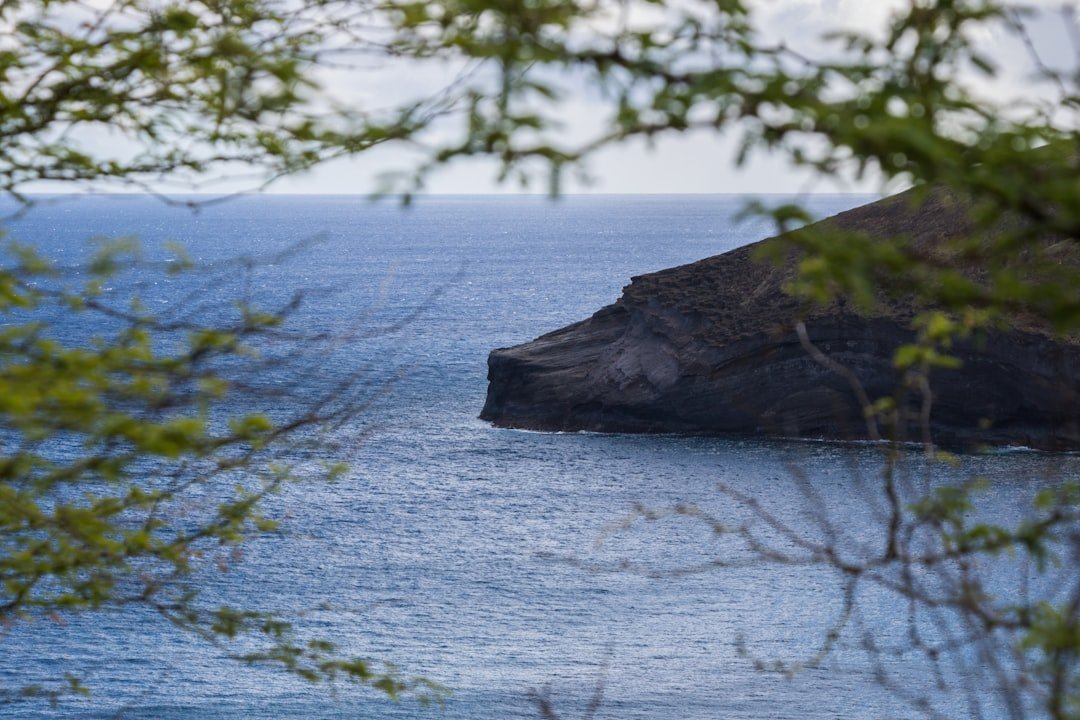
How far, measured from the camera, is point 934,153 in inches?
106

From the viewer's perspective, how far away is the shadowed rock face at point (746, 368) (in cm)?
4647

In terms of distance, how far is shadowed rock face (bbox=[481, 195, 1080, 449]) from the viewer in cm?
4647

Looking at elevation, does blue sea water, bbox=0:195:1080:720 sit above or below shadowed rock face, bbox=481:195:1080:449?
below

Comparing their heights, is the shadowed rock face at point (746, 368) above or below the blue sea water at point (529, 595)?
above

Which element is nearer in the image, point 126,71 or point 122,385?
point 122,385

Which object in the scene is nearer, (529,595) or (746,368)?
(529,595)

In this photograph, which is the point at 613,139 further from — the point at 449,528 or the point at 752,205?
the point at 449,528

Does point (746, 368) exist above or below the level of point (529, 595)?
above

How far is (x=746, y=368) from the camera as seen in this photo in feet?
165

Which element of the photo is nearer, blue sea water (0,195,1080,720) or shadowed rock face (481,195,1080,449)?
blue sea water (0,195,1080,720)

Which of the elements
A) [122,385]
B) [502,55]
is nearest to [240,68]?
[122,385]

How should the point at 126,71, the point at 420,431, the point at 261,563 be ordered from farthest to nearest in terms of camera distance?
the point at 420,431, the point at 261,563, the point at 126,71

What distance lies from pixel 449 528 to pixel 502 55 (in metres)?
43.2

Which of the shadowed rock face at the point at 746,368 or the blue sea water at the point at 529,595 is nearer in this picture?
the blue sea water at the point at 529,595
